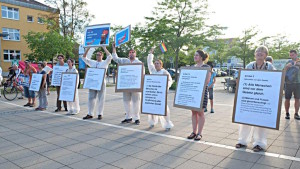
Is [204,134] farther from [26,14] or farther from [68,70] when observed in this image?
[26,14]

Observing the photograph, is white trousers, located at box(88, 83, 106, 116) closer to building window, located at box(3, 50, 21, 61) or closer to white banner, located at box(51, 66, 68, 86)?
white banner, located at box(51, 66, 68, 86)

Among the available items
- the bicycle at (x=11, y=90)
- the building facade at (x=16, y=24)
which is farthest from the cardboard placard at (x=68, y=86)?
the building facade at (x=16, y=24)

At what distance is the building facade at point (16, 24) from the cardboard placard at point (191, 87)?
3446 centimetres

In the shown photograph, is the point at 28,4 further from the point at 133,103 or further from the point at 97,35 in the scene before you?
the point at 133,103

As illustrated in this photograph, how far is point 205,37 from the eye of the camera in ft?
57.0

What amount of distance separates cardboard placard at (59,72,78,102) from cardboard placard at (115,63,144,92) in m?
2.15

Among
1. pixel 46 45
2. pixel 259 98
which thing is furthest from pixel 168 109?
pixel 46 45

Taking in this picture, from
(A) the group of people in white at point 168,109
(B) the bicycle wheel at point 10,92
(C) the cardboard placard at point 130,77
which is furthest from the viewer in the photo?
(B) the bicycle wheel at point 10,92

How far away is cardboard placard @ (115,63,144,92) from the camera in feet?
19.5

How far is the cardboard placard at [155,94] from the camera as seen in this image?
5.46m

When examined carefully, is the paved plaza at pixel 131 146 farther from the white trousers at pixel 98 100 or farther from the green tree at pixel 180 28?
the green tree at pixel 180 28

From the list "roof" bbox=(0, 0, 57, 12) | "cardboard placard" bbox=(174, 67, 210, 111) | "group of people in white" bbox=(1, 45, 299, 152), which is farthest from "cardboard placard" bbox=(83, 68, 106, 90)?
"roof" bbox=(0, 0, 57, 12)

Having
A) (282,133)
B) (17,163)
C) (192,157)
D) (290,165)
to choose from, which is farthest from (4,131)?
(282,133)

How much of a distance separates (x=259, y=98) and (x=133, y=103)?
3.28 metres
